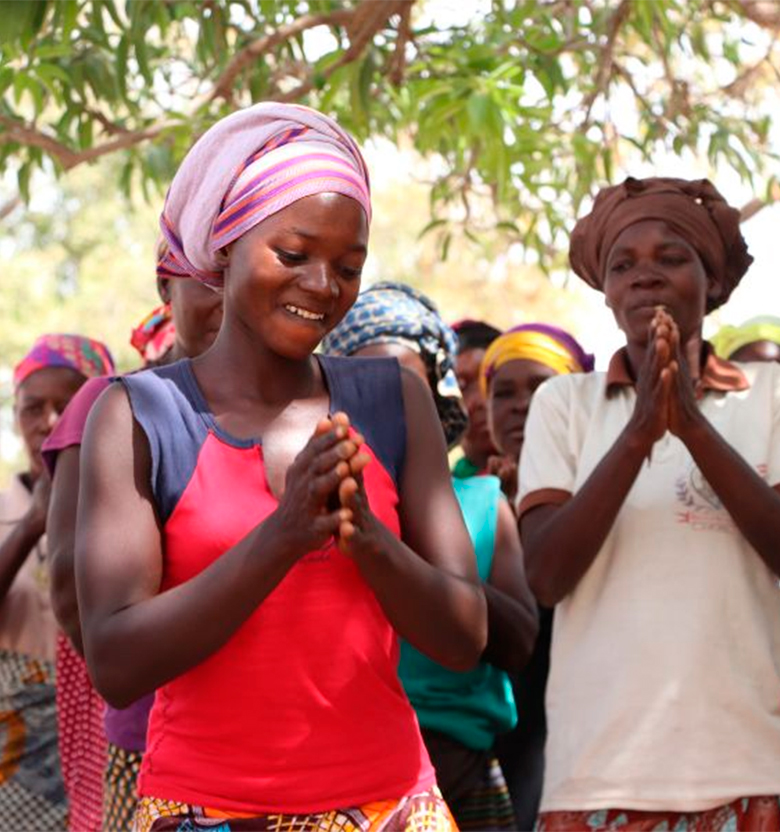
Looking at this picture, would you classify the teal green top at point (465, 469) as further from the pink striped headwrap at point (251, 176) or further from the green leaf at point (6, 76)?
the pink striped headwrap at point (251, 176)

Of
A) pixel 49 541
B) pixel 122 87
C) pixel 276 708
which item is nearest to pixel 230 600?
pixel 276 708

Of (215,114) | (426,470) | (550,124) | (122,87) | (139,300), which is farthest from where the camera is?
(139,300)

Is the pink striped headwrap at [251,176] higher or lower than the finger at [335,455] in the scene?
higher

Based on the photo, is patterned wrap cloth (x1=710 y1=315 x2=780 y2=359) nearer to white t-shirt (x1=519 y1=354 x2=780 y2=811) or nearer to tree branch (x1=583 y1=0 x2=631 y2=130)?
tree branch (x1=583 y1=0 x2=631 y2=130)

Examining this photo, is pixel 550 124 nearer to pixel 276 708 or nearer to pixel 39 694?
pixel 39 694

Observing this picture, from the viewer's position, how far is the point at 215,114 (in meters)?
5.85

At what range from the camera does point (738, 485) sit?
3387mm

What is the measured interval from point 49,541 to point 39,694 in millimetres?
2227

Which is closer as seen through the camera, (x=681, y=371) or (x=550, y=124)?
(x=681, y=371)

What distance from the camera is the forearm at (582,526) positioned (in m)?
3.43

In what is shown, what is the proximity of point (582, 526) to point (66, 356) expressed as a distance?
258 centimetres

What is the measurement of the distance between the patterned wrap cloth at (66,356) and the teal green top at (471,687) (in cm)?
188

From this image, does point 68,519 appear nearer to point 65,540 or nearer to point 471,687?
point 65,540

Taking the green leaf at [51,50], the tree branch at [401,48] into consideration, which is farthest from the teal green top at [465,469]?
the green leaf at [51,50]
